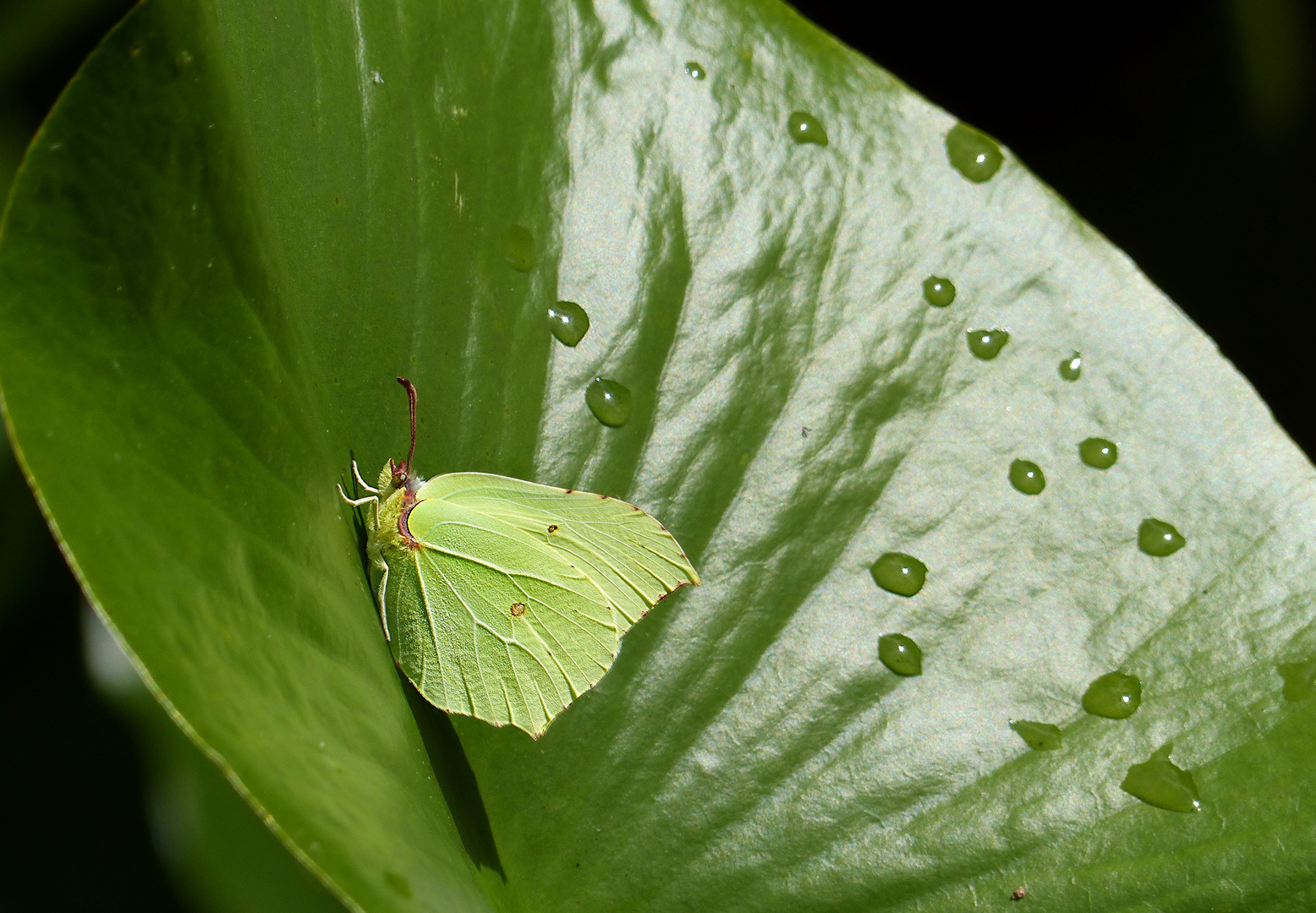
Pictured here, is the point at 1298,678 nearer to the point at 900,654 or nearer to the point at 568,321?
the point at 900,654

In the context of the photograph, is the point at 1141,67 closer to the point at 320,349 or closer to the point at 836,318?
the point at 836,318

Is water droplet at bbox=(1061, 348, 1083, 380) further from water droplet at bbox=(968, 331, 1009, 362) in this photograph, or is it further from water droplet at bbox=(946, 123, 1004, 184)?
water droplet at bbox=(946, 123, 1004, 184)

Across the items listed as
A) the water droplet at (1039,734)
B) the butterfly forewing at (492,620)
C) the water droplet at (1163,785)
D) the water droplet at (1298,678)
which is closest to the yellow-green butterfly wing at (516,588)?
the butterfly forewing at (492,620)

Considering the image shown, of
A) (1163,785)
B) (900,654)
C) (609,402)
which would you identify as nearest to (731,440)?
(609,402)

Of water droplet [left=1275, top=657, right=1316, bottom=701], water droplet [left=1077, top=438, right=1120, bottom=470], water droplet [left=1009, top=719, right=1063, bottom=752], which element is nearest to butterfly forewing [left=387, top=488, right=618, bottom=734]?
water droplet [left=1009, top=719, right=1063, bottom=752]

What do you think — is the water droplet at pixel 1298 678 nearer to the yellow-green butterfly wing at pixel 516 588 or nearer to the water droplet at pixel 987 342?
the water droplet at pixel 987 342

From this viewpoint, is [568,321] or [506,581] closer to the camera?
[568,321]

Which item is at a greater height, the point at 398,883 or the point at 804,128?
the point at 804,128
